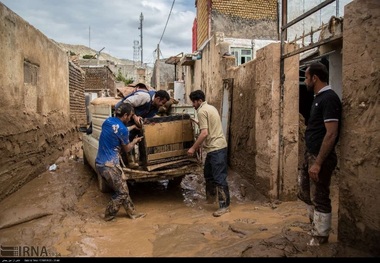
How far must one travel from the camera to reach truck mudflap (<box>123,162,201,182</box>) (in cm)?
487

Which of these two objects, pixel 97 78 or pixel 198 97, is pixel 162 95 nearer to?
pixel 198 97

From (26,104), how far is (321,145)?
221 inches

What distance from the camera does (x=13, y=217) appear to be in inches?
175

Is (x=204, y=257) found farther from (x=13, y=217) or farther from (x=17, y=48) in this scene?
(x=17, y=48)

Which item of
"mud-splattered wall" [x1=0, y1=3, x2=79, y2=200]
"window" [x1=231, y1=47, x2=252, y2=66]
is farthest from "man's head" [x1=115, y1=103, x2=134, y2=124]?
"window" [x1=231, y1=47, x2=252, y2=66]

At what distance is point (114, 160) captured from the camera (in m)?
4.55

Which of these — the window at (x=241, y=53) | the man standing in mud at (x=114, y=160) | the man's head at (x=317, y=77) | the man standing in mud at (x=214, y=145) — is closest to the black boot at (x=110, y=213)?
the man standing in mud at (x=114, y=160)

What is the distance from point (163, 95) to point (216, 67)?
474cm

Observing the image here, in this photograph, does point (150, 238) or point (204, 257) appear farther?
point (150, 238)

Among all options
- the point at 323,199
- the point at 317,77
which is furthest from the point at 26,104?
the point at 323,199

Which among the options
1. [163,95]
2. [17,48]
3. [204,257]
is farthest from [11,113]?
[204,257]

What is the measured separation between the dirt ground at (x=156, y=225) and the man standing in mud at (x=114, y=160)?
9.5 inches

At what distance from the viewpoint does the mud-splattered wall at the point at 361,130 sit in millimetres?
2668

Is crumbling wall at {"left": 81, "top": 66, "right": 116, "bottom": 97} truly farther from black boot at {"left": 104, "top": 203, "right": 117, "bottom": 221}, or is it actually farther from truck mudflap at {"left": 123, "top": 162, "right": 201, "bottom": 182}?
black boot at {"left": 104, "top": 203, "right": 117, "bottom": 221}
